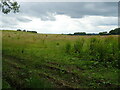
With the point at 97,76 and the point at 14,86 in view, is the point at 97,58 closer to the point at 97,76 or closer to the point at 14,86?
the point at 97,76

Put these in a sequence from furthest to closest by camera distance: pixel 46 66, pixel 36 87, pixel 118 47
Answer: pixel 118 47 → pixel 46 66 → pixel 36 87

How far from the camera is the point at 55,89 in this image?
7.25 m

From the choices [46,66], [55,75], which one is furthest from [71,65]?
[55,75]

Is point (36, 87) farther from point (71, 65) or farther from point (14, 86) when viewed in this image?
point (71, 65)

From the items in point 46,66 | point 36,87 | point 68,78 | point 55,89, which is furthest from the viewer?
point 46,66

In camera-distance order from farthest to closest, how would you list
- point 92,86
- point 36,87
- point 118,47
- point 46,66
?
point 118,47 < point 46,66 < point 92,86 < point 36,87

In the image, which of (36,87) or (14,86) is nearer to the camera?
(36,87)

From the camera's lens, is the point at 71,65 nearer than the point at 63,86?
No

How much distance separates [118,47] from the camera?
12344mm

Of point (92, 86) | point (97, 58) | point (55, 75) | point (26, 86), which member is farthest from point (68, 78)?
point (97, 58)

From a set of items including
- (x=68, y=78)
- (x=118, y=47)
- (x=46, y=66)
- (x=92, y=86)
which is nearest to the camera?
(x=92, y=86)

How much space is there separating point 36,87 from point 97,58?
22.3 ft

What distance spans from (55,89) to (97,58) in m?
6.12

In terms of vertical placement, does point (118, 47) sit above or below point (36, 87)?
above
